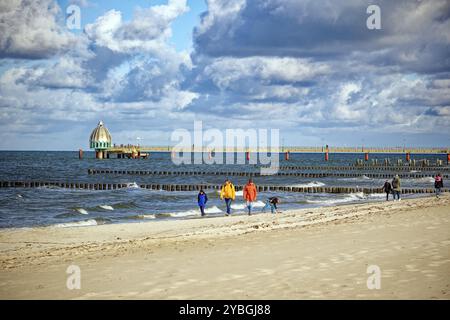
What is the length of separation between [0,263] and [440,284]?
1006cm

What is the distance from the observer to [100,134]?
490 ft

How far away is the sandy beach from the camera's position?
9055mm

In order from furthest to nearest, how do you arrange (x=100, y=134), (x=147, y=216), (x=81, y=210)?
(x=100, y=134) → (x=81, y=210) → (x=147, y=216)

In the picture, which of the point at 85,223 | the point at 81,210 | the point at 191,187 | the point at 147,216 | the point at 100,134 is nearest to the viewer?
the point at 85,223

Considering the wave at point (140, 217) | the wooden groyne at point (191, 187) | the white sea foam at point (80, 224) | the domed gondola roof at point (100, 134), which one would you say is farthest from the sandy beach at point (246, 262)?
the domed gondola roof at point (100, 134)

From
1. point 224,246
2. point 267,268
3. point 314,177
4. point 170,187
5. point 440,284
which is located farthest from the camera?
point 314,177

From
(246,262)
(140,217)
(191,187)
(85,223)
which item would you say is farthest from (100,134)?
(246,262)

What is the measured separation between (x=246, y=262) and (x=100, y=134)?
142621 mm

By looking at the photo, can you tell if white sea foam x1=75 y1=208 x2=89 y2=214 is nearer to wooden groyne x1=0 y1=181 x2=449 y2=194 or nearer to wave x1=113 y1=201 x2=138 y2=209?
wave x1=113 y1=201 x2=138 y2=209

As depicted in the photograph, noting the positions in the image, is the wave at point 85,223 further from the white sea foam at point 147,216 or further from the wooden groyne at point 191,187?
the wooden groyne at point 191,187

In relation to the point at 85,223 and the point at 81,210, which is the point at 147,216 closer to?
the point at 85,223
